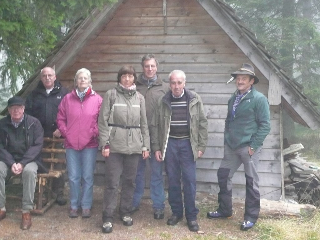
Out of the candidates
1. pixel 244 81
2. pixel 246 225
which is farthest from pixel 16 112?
pixel 246 225

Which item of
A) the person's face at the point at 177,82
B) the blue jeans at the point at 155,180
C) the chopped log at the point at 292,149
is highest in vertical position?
the person's face at the point at 177,82

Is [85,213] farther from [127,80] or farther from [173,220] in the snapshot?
[127,80]

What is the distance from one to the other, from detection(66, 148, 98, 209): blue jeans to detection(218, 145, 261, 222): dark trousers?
1.84 metres

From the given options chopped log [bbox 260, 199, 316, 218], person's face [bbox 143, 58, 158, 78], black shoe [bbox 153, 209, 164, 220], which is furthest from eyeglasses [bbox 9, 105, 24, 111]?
chopped log [bbox 260, 199, 316, 218]

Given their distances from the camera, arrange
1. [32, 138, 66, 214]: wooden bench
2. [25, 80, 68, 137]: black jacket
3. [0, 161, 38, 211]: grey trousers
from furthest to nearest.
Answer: [25, 80, 68, 137]: black jacket
[32, 138, 66, 214]: wooden bench
[0, 161, 38, 211]: grey trousers

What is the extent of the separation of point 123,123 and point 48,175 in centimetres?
148

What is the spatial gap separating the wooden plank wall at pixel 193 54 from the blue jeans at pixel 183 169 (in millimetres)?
1658

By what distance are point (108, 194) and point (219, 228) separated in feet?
5.30

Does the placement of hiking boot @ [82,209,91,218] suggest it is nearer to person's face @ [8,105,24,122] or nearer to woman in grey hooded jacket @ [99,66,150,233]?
woman in grey hooded jacket @ [99,66,150,233]

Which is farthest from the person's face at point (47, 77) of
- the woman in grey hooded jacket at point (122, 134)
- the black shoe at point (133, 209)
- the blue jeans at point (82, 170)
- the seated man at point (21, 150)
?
the black shoe at point (133, 209)

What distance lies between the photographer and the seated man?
507 centimetres

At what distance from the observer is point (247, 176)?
5.14 metres

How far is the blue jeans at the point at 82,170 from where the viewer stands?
5.30m

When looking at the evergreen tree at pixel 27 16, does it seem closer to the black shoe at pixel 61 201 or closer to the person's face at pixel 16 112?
the person's face at pixel 16 112
